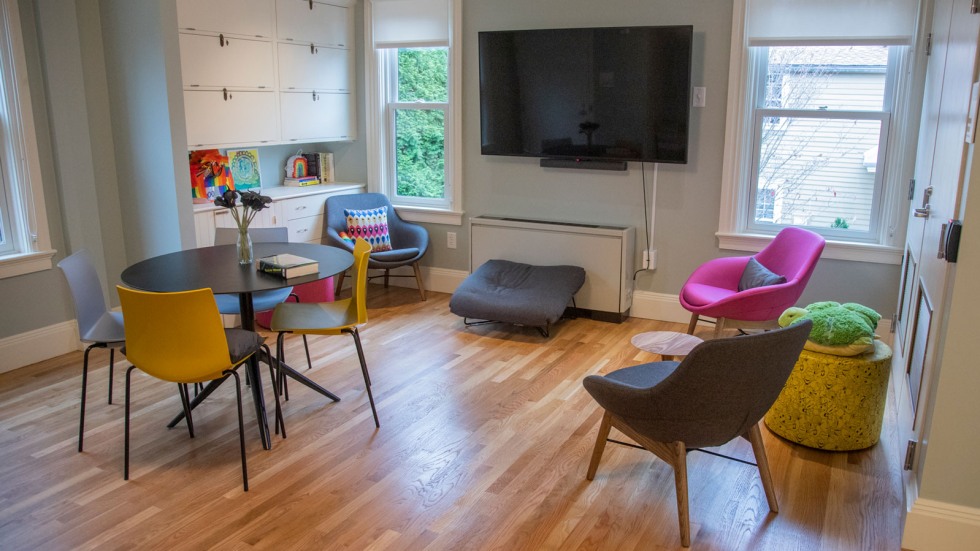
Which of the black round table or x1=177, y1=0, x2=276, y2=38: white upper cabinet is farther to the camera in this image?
x1=177, y1=0, x2=276, y2=38: white upper cabinet

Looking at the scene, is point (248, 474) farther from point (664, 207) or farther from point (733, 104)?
point (733, 104)

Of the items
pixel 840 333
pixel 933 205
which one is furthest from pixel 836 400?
pixel 933 205

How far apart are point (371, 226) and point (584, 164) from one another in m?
1.63

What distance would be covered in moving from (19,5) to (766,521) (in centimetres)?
437

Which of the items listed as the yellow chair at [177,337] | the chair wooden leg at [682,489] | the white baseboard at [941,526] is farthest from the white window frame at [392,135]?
the white baseboard at [941,526]

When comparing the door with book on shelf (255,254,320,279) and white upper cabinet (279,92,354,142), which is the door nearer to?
book on shelf (255,254,320,279)

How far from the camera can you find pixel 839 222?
15.3ft

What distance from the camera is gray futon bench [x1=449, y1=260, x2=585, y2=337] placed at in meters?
4.70

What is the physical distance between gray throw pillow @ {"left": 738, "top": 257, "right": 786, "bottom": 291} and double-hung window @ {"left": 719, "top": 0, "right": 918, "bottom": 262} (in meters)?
0.37

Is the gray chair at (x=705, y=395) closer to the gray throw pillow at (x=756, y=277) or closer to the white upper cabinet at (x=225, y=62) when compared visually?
the gray throw pillow at (x=756, y=277)

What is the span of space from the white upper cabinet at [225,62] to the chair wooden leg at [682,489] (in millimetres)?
3515

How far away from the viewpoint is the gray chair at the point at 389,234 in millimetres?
5398

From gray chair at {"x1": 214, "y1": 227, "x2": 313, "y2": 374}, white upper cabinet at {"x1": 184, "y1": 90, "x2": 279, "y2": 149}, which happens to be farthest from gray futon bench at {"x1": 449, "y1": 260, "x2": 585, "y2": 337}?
white upper cabinet at {"x1": 184, "y1": 90, "x2": 279, "y2": 149}

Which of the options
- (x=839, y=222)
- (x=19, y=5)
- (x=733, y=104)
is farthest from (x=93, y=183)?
(x=839, y=222)
